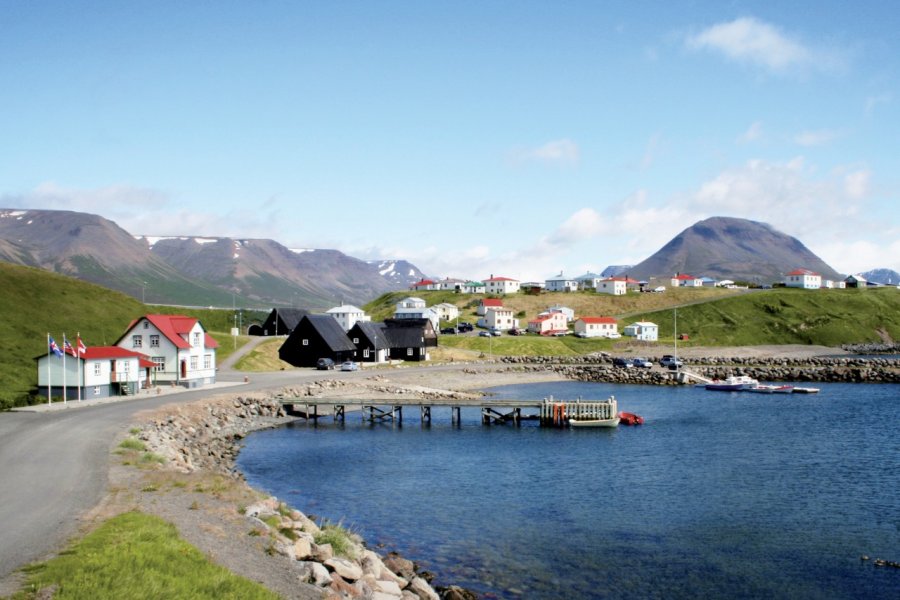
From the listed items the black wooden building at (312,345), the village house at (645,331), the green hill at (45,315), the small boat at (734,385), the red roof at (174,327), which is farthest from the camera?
the village house at (645,331)

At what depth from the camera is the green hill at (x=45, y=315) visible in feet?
257

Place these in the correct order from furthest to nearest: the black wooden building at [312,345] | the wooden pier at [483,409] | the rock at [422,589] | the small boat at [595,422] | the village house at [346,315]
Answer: the village house at [346,315] < the black wooden building at [312,345] < the wooden pier at [483,409] < the small boat at [595,422] < the rock at [422,589]

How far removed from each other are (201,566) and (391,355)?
320 ft

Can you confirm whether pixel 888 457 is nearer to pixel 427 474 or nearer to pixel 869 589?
pixel 869 589

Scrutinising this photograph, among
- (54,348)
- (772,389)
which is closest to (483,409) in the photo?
(54,348)

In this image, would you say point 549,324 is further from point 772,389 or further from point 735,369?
point 772,389

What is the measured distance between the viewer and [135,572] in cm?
1825

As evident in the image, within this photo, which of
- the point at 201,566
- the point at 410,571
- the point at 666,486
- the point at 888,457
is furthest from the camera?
the point at 888,457

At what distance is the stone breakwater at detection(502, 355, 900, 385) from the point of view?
107375 millimetres

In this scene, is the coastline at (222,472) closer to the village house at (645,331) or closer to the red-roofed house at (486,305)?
the village house at (645,331)

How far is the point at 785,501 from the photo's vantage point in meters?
39.8

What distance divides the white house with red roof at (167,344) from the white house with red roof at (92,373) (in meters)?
4.24

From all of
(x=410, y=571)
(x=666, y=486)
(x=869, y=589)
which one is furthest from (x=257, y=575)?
(x=666, y=486)

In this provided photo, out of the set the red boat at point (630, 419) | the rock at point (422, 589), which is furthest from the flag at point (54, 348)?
the red boat at point (630, 419)
